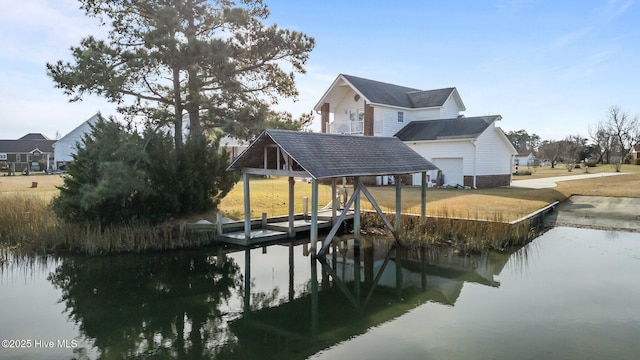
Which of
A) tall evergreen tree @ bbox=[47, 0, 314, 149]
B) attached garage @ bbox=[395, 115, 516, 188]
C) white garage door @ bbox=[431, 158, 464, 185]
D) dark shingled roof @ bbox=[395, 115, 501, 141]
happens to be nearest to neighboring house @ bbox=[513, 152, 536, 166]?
attached garage @ bbox=[395, 115, 516, 188]

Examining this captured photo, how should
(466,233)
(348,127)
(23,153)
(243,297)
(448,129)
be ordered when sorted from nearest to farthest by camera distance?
(243,297)
(466,233)
(448,129)
(348,127)
(23,153)

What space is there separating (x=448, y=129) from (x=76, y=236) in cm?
2461

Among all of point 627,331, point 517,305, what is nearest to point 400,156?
point 517,305

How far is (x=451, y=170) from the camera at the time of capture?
101 ft

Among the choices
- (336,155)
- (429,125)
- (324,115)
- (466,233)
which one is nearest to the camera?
(336,155)

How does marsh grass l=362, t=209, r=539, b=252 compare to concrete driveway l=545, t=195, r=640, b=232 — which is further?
concrete driveway l=545, t=195, r=640, b=232

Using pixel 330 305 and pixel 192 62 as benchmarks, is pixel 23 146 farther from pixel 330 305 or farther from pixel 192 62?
pixel 330 305

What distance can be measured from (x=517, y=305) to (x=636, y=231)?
10.1 metres

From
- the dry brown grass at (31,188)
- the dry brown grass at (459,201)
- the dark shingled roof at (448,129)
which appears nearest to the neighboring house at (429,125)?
the dark shingled roof at (448,129)

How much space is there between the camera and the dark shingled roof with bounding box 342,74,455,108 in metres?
33.9

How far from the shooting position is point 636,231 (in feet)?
53.3

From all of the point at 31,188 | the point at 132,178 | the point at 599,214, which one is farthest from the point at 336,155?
the point at 31,188

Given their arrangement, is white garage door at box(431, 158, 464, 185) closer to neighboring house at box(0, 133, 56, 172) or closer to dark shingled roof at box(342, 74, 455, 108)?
dark shingled roof at box(342, 74, 455, 108)

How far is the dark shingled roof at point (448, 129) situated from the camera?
98.7 feet
